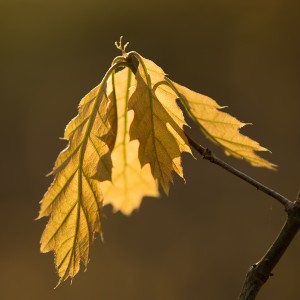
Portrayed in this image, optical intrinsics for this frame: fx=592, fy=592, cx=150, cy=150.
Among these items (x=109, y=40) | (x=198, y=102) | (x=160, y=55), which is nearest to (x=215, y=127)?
(x=198, y=102)

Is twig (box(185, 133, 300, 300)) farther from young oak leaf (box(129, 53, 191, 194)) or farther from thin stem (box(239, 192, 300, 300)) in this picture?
young oak leaf (box(129, 53, 191, 194))

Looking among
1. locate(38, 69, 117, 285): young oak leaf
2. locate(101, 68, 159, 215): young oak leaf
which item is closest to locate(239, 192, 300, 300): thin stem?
locate(38, 69, 117, 285): young oak leaf

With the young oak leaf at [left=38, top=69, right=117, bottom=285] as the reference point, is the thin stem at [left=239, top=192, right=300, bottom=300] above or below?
below

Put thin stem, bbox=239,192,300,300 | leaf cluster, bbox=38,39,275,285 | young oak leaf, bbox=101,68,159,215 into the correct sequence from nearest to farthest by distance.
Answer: thin stem, bbox=239,192,300,300 → leaf cluster, bbox=38,39,275,285 → young oak leaf, bbox=101,68,159,215

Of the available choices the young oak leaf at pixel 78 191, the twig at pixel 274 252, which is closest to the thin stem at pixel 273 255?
the twig at pixel 274 252

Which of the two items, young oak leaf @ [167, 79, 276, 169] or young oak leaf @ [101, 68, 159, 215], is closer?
young oak leaf @ [167, 79, 276, 169]
